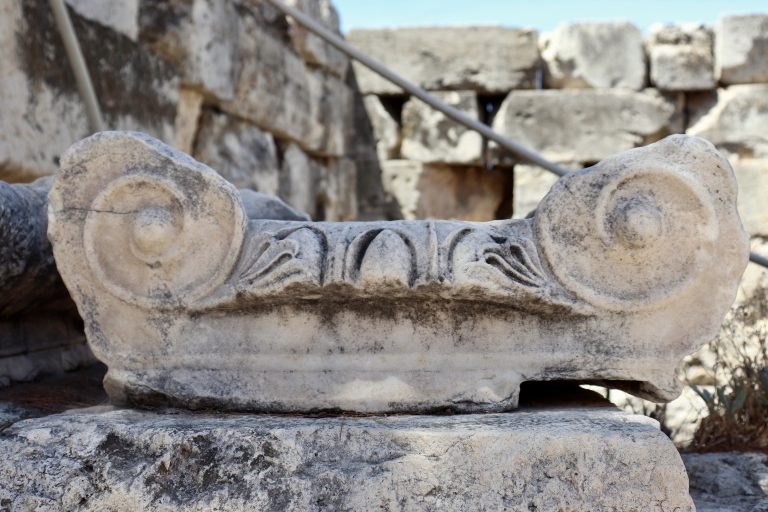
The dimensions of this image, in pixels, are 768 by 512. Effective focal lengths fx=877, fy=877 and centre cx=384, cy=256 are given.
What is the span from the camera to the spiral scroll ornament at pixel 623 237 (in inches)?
72.8

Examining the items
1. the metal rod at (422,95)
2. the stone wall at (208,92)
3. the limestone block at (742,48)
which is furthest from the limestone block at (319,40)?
the limestone block at (742,48)

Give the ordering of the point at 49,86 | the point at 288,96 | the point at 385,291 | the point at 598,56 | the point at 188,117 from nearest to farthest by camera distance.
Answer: the point at 385,291
the point at 49,86
the point at 188,117
the point at 288,96
the point at 598,56

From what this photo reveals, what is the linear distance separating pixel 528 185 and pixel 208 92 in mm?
2970

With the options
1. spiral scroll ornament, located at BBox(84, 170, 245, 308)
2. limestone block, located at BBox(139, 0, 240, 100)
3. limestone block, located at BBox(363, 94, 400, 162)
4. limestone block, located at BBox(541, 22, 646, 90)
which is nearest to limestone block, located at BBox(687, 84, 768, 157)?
limestone block, located at BBox(541, 22, 646, 90)

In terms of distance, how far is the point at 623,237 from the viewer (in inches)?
72.2

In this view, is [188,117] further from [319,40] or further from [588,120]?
[588,120]

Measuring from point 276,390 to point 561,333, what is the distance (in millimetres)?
627

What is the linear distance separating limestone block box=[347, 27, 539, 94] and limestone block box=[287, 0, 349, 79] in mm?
328

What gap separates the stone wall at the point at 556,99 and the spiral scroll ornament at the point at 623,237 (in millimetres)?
4958

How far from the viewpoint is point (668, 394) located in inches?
75.5

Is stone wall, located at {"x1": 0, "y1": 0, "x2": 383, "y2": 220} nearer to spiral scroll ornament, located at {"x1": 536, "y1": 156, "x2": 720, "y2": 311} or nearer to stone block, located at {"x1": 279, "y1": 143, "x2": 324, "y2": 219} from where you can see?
stone block, located at {"x1": 279, "y1": 143, "x2": 324, "y2": 219}

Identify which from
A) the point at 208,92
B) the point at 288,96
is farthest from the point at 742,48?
the point at 208,92

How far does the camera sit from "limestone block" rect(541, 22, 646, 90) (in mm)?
6750

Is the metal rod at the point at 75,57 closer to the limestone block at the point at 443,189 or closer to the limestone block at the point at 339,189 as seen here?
the limestone block at the point at 339,189
